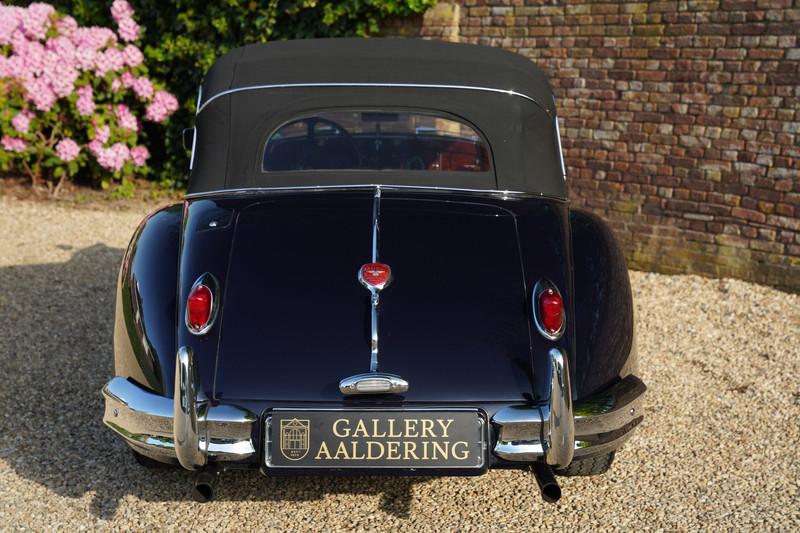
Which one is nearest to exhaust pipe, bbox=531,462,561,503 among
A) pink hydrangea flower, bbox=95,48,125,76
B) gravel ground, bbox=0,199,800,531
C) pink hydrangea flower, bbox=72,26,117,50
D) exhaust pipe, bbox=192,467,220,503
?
gravel ground, bbox=0,199,800,531

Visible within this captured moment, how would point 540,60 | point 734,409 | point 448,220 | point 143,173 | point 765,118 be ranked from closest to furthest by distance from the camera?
point 448,220
point 734,409
point 765,118
point 540,60
point 143,173

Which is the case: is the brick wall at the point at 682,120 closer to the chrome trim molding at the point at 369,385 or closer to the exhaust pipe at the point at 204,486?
the chrome trim molding at the point at 369,385

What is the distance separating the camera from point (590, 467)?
371cm

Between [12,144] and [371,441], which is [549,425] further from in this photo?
[12,144]

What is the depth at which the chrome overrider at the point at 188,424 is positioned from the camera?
292cm

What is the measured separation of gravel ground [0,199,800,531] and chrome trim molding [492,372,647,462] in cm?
41

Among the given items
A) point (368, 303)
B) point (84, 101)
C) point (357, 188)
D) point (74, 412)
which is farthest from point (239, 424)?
point (84, 101)

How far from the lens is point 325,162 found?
4.00 metres

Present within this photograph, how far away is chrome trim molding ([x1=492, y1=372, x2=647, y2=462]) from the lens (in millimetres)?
2977

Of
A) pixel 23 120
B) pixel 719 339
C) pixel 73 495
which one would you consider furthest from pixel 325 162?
pixel 23 120

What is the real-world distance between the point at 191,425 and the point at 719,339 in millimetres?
3848

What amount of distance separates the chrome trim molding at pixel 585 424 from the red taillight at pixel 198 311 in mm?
1075

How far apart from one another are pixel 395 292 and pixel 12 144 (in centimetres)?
679

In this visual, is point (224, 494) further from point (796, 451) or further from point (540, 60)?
point (540, 60)
